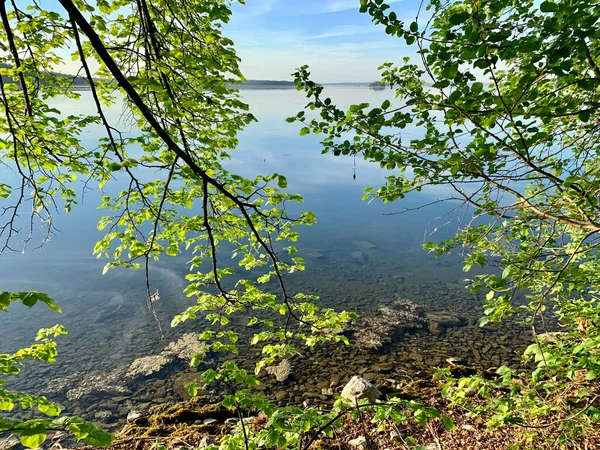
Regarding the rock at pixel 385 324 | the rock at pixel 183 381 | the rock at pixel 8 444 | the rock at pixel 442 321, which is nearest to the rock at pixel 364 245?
the rock at pixel 385 324

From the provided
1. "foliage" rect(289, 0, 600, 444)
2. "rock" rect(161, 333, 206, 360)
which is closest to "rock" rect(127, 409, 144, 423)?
"rock" rect(161, 333, 206, 360)

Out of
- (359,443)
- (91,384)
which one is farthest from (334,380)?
(91,384)

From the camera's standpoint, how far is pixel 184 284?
1301cm

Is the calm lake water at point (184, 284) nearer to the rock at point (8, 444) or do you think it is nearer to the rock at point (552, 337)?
the rock at point (552, 337)

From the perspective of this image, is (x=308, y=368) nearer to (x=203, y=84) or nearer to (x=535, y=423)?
(x=535, y=423)

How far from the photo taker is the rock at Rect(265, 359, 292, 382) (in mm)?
8812

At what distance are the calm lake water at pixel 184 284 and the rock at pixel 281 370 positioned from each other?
2.42m

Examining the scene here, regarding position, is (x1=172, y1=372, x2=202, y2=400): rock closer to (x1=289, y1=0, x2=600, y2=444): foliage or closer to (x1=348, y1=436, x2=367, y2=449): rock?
(x1=348, y1=436, x2=367, y2=449): rock

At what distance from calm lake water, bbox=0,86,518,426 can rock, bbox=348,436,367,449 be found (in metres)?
3.19

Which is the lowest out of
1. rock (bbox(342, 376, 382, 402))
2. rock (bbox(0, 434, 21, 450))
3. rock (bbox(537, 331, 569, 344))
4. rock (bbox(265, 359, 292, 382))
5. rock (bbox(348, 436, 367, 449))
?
rock (bbox(265, 359, 292, 382))

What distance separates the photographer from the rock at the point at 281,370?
28.9 feet

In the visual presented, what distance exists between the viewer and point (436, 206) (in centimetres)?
2014

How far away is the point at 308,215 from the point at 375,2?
7.85ft

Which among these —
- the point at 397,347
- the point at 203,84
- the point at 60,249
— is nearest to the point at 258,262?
the point at 203,84
